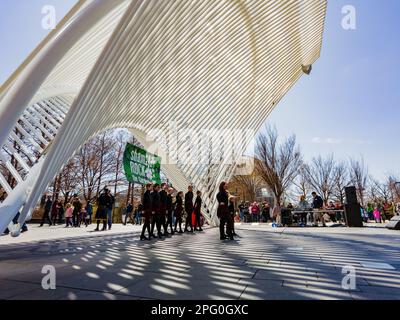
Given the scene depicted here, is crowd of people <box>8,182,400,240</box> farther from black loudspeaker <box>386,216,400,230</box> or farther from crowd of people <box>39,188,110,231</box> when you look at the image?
black loudspeaker <box>386,216,400,230</box>

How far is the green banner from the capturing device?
1727cm

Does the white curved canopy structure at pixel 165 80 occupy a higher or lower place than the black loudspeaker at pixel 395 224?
higher

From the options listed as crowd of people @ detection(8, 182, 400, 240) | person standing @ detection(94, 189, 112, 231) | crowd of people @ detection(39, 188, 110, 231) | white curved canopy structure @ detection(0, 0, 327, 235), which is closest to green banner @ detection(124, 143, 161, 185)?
white curved canopy structure @ detection(0, 0, 327, 235)

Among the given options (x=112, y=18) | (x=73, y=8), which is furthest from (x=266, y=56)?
(x=73, y=8)

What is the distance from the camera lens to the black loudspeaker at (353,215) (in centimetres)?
1419

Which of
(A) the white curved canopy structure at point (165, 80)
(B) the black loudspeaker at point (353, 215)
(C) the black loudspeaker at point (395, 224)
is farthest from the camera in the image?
(B) the black loudspeaker at point (353, 215)

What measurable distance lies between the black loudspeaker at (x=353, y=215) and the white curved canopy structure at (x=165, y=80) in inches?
262

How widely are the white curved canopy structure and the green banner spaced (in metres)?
2.09

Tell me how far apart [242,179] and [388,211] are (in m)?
17.6

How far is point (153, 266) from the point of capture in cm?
428

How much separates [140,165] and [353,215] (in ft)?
42.8

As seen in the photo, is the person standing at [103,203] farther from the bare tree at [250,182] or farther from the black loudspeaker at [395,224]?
the bare tree at [250,182]

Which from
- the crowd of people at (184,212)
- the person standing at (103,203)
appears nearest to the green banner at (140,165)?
the crowd of people at (184,212)

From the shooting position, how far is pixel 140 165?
18312mm
